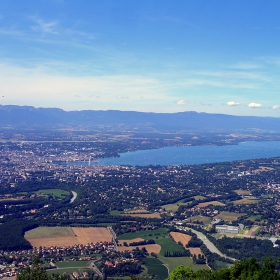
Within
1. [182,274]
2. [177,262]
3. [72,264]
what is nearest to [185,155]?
[177,262]

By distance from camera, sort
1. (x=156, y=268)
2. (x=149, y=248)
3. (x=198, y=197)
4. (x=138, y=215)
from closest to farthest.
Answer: (x=156, y=268) → (x=149, y=248) → (x=138, y=215) → (x=198, y=197)

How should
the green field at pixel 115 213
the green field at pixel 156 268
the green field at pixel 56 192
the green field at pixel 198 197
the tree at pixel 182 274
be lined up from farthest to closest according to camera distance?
the green field at pixel 198 197
the green field at pixel 56 192
the green field at pixel 115 213
the green field at pixel 156 268
the tree at pixel 182 274

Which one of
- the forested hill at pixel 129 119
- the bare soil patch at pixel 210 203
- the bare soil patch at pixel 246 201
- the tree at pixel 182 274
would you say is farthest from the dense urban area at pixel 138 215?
the forested hill at pixel 129 119

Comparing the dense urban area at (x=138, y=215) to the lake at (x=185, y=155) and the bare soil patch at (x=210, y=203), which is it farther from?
the lake at (x=185, y=155)

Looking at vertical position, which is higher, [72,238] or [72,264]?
[72,238]

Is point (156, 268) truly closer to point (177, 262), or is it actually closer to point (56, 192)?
point (177, 262)
